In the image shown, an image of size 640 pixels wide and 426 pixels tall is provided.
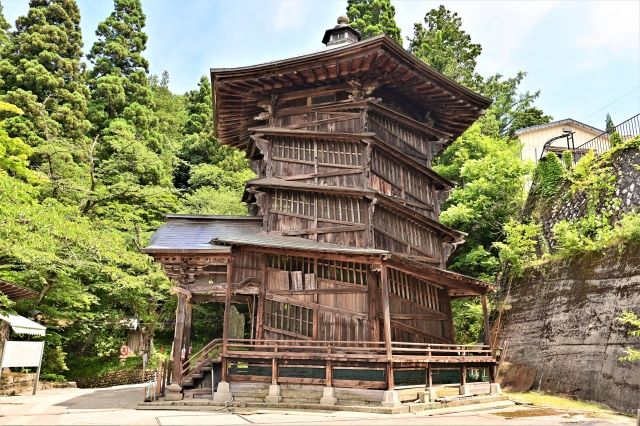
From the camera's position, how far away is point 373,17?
136 ft

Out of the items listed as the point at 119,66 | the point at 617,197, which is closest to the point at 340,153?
the point at 617,197

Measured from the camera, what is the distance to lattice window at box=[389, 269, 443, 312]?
15266 mm

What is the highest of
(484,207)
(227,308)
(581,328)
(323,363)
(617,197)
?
(484,207)

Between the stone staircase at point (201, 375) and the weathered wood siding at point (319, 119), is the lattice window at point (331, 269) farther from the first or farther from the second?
the weathered wood siding at point (319, 119)

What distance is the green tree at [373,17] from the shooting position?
129 feet

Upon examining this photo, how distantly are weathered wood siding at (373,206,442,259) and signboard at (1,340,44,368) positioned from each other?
44.6 ft

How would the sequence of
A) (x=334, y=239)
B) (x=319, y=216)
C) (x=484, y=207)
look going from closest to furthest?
(x=334, y=239), (x=319, y=216), (x=484, y=207)

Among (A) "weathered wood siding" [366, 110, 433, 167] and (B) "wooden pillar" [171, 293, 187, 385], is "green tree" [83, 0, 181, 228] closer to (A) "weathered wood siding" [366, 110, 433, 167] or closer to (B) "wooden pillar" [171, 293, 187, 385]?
(B) "wooden pillar" [171, 293, 187, 385]

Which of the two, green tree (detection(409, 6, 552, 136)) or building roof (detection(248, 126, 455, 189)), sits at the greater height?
green tree (detection(409, 6, 552, 136))

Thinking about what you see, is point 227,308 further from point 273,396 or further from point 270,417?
point 270,417

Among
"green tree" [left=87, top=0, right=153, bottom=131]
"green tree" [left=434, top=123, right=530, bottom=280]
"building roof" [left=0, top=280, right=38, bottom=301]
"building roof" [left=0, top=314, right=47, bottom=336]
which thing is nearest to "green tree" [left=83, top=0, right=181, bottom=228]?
"green tree" [left=87, top=0, right=153, bottom=131]

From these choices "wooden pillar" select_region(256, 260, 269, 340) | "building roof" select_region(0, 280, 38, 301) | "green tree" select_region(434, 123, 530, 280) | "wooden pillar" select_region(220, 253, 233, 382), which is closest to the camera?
"wooden pillar" select_region(220, 253, 233, 382)

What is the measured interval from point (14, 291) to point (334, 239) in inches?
495

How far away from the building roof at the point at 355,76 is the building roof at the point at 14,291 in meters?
9.83
